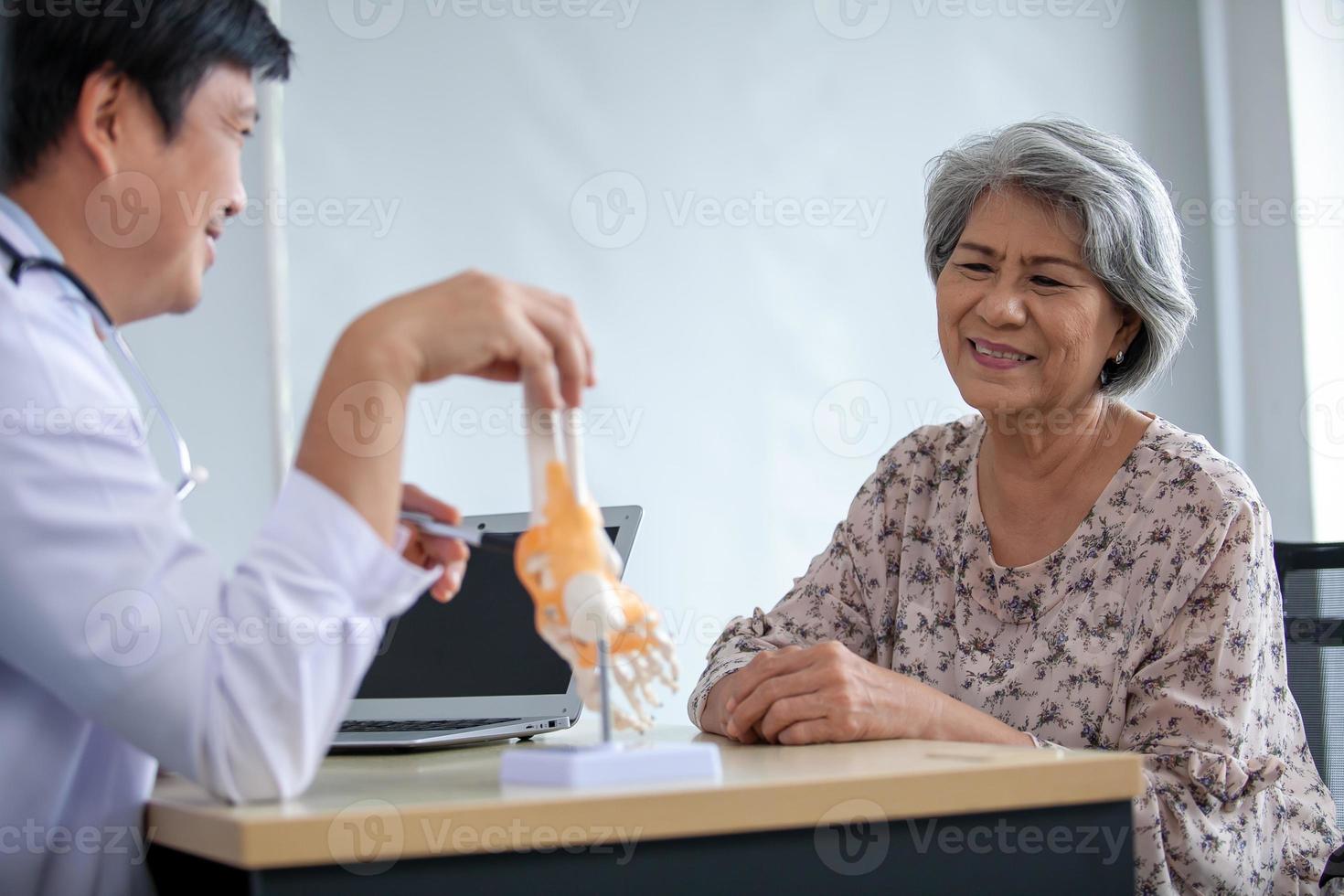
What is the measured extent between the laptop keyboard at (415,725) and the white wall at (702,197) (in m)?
1.22

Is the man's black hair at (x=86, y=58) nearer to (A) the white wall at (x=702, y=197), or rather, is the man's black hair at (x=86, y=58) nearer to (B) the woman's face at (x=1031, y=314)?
(B) the woman's face at (x=1031, y=314)

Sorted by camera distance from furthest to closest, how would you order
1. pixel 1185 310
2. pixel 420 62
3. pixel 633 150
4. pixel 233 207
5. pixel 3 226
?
pixel 633 150 → pixel 420 62 → pixel 1185 310 → pixel 233 207 → pixel 3 226

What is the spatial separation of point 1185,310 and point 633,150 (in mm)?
1533

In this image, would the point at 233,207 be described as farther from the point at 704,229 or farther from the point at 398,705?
the point at 704,229

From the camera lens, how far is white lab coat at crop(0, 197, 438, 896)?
30.8 inches

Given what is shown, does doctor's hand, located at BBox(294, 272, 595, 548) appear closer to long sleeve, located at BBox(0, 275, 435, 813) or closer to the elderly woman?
long sleeve, located at BBox(0, 275, 435, 813)

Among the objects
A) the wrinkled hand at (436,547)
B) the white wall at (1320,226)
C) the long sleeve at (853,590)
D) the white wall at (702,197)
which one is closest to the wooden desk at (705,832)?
the wrinkled hand at (436,547)

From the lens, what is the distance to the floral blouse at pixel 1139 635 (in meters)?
1.37

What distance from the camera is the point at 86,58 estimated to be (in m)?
0.97

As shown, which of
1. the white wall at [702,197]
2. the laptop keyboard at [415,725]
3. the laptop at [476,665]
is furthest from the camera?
the white wall at [702,197]

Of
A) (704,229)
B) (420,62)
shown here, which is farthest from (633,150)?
(420,62)

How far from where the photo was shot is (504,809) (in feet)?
2.57

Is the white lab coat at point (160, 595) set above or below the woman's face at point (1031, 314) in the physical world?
below

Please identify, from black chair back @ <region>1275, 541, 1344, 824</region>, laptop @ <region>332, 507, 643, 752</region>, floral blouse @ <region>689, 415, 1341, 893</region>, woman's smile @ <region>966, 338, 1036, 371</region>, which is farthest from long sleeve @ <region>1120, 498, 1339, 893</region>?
laptop @ <region>332, 507, 643, 752</region>
